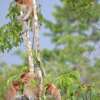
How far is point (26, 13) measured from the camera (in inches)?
205

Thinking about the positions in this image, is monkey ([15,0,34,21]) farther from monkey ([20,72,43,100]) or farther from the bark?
monkey ([20,72,43,100])

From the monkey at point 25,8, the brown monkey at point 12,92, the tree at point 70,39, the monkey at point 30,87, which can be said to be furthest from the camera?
the tree at point 70,39

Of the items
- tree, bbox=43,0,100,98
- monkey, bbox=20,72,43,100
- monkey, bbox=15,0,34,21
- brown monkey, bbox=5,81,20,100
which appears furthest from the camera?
tree, bbox=43,0,100,98

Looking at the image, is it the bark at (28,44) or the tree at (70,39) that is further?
the tree at (70,39)

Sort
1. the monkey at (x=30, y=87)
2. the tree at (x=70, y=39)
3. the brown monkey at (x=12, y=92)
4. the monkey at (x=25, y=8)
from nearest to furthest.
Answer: the brown monkey at (x=12, y=92)
the monkey at (x=30, y=87)
the monkey at (x=25, y=8)
the tree at (x=70, y=39)

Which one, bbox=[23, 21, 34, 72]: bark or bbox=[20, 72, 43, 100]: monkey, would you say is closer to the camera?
bbox=[20, 72, 43, 100]: monkey

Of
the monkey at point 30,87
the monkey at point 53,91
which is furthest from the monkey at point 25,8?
the monkey at point 53,91

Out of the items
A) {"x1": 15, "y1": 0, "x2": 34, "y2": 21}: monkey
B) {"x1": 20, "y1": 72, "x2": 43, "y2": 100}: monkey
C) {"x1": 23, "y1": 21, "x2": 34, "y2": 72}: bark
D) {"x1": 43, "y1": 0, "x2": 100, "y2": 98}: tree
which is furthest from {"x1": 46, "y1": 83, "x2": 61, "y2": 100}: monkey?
{"x1": 43, "y1": 0, "x2": 100, "y2": 98}: tree

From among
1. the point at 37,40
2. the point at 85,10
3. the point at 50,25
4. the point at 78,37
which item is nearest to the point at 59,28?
the point at 50,25

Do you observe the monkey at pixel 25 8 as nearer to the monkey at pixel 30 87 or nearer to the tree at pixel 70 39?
the monkey at pixel 30 87

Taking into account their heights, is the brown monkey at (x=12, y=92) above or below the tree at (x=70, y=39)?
above

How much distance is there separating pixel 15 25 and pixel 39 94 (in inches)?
42.3

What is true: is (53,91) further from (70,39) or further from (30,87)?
(70,39)

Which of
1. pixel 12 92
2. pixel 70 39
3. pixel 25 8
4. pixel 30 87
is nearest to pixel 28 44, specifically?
pixel 25 8
